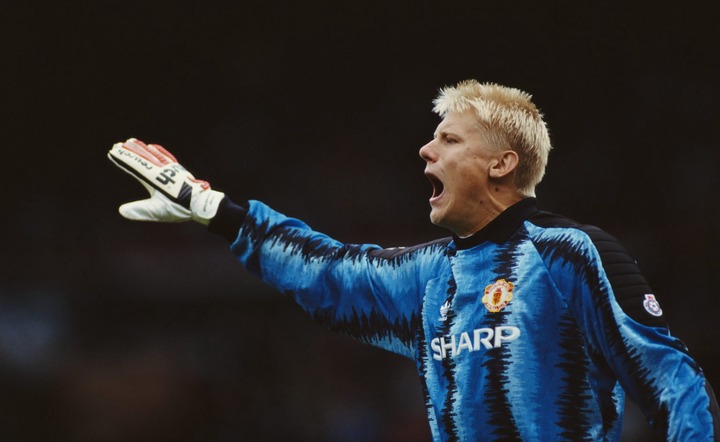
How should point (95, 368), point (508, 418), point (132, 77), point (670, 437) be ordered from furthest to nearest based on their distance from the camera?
point (132, 77)
point (95, 368)
point (508, 418)
point (670, 437)

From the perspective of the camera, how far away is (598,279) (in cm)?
214

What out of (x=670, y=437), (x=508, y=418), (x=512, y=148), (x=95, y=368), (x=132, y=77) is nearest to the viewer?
(x=670, y=437)

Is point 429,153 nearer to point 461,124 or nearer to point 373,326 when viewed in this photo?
point 461,124

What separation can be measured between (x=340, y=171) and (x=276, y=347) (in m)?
1.46

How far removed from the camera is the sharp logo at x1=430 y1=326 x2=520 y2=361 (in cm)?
224

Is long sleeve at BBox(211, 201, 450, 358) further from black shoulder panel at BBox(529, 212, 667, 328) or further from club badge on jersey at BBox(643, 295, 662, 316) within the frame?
club badge on jersey at BBox(643, 295, 662, 316)

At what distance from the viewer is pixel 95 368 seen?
6785 mm

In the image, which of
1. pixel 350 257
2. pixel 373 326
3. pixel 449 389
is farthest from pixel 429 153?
pixel 449 389

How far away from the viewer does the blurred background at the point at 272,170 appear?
261 inches

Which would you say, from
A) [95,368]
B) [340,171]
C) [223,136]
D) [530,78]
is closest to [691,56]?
[530,78]

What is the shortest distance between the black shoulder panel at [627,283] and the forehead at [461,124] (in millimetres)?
409

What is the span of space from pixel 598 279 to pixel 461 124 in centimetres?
56

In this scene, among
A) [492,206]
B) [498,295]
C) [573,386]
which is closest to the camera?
[573,386]

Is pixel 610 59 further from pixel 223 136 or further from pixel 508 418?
pixel 508 418
